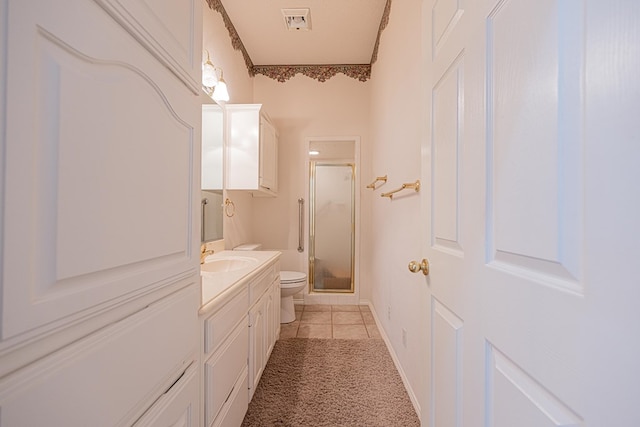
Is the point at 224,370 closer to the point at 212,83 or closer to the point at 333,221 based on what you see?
the point at 212,83

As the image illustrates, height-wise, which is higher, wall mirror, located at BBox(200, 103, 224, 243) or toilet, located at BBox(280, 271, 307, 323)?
wall mirror, located at BBox(200, 103, 224, 243)

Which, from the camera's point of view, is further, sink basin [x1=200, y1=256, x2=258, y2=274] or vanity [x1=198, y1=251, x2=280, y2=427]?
sink basin [x1=200, y1=256, x2=258, y2=274]

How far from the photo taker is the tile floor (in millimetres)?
2562

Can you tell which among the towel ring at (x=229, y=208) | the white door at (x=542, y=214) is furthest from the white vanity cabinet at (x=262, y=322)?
the white door at (x=542, y=214)

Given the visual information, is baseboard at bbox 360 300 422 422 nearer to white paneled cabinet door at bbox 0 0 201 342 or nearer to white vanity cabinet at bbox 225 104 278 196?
white paneled cabinet door at bbox 0 0 201 342

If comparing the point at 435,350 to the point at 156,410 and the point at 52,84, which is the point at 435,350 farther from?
the point at 52,84

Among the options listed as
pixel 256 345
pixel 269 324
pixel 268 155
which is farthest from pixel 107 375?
pixel 268 155

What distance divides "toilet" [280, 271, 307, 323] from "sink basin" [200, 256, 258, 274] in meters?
0.81

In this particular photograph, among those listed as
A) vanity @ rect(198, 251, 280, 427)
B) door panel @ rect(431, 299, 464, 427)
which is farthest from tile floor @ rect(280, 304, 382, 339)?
door panel @ rect(431, 299, 464, 427)

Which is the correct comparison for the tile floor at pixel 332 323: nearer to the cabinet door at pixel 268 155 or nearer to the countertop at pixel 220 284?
the countertop at pixel 220 284

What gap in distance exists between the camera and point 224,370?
1124 mm

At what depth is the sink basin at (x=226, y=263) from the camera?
1.80 m

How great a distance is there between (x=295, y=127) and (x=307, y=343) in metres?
2.42

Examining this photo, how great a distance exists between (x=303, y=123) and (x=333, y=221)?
1302 millimetres
